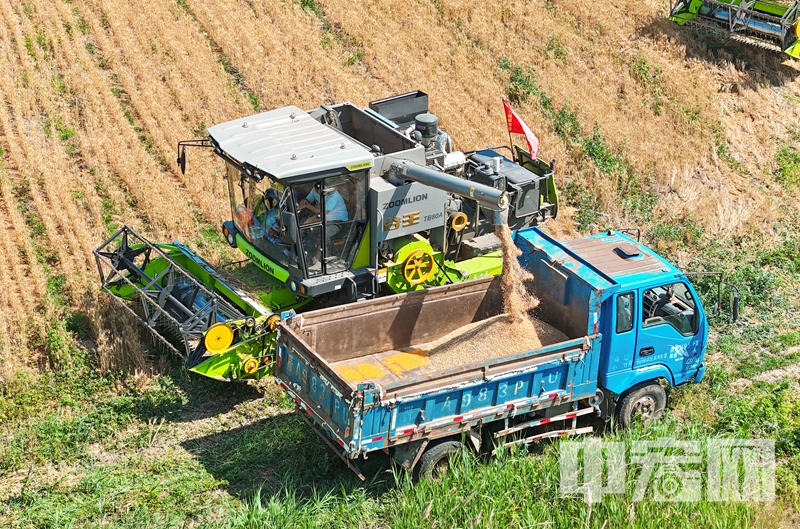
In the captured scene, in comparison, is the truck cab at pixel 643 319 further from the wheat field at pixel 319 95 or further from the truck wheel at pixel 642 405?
the wheat field at pixel 319 95

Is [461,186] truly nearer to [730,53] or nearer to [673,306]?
[673,306]

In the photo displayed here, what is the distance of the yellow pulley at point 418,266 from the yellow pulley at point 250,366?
2.22m

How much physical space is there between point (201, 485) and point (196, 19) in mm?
13747

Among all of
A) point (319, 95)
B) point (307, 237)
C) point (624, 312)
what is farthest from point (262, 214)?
point (319, 95)

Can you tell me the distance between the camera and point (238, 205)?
12.3m

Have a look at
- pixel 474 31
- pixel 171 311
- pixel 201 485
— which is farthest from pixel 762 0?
pixel 201 485

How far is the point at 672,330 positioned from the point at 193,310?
5818 millimetres

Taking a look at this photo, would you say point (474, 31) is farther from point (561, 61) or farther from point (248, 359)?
point (248, 359)

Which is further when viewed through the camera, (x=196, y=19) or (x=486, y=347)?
(x=196, y=19)

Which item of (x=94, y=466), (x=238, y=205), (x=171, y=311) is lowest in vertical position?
(x=94, y=466)

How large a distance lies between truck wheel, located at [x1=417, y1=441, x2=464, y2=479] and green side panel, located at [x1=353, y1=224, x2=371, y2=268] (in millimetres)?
2844

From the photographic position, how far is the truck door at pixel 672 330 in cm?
1086

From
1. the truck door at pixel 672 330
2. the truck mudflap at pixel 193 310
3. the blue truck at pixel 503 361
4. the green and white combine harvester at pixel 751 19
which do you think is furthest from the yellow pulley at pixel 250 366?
the green and white combine harvester at pixel 751 19

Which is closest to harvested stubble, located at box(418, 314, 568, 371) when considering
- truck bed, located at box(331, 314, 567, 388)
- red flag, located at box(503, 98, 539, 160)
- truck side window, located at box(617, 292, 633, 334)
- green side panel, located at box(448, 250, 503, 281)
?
truck bed, located at box(331, 314, 567, 388)
